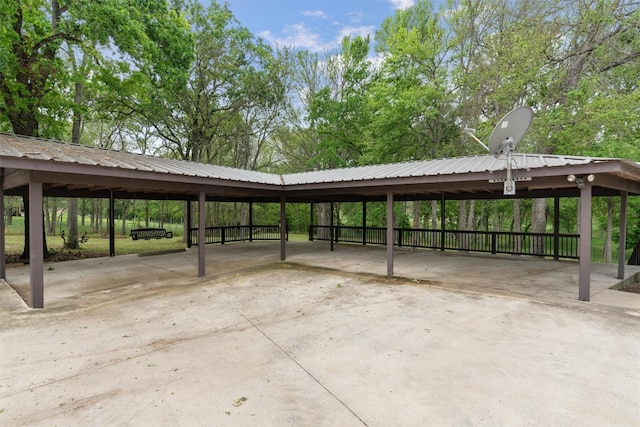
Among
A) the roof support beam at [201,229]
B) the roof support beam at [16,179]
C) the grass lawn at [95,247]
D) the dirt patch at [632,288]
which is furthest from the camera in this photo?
the grass lawn at [95,247]

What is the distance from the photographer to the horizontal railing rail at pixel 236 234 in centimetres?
1463

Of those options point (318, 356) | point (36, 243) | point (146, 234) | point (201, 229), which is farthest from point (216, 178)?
point (146, 234)

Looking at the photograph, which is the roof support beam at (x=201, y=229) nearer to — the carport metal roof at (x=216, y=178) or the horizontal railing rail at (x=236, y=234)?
the carport metal roof at (x=216, y=178)

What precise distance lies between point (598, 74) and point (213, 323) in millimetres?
13612

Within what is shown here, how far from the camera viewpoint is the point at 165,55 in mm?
10242

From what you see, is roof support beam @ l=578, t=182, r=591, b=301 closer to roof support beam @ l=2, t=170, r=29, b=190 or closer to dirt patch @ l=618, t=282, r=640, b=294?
dirt patch @ l=618, t=282, r=640, b=294

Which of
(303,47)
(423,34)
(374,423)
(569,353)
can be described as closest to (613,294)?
(569,353)

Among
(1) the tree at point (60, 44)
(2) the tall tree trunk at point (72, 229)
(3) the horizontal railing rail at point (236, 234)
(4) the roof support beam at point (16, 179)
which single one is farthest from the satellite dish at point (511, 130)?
(2) the tall tree trunk at point (72, 229)

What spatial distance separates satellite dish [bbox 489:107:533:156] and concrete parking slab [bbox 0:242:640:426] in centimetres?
271

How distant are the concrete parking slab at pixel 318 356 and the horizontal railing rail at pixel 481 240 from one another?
4213mm

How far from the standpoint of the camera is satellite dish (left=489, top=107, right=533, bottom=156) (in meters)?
5.44

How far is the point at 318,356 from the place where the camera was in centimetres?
319

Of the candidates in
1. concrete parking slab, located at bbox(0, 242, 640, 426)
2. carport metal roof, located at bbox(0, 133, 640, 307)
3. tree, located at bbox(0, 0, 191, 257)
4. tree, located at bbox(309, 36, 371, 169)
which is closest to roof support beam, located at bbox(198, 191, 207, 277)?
carport metal roof, located at bbox(0, 133, 640, 307)

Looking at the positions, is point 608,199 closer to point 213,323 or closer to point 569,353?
point 569,353
